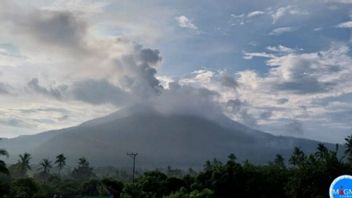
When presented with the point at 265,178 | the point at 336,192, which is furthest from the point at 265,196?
the point at 336,192

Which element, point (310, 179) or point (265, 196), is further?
point (265, 196)

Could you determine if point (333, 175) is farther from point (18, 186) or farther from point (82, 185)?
point (82, 185)

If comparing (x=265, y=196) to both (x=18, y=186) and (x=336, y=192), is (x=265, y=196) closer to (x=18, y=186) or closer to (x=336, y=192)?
(x=18, y=186)

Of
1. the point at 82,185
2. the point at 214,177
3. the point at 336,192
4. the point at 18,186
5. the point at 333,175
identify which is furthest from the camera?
the point at 82,185

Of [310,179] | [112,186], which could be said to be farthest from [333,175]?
[112,186]

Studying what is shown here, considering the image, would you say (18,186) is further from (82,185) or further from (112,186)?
(82,185)

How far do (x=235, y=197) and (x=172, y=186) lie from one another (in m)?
10.4

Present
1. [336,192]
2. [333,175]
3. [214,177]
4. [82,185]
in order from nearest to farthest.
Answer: [336,192] → [333,175] → [214,177] → [82,185]

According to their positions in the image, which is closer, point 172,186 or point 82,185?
point 172,186

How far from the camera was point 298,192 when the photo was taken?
53.9 metres

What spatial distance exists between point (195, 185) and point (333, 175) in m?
24.8

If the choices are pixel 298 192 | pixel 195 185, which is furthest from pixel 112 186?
pixel 298 192

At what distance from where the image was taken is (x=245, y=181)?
7356cm

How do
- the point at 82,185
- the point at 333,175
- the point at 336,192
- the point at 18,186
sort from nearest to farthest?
the point at 336,192 < the point at 333,175 < the point at 18,186 < the point at 82,185
